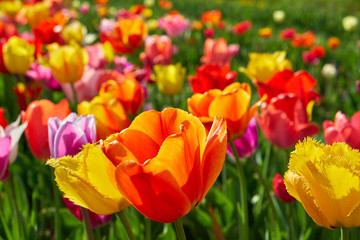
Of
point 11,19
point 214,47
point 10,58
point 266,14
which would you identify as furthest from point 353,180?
point 266,14

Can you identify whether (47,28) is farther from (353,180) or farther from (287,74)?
(353,180)

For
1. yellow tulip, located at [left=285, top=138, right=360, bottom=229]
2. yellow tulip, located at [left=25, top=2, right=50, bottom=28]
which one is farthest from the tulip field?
yellow tulip, located at [left=25, top=2, right=50, bottom=28]

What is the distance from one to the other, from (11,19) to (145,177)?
3673mm

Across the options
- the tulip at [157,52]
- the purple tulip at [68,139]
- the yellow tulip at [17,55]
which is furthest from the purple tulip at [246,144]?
the tulip at [157,52]

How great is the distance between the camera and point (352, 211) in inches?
21.3

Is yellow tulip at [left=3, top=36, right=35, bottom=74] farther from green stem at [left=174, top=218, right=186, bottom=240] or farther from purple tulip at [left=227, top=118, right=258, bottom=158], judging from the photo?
green stem at [left=174, top=218, right=186, bottom=240]

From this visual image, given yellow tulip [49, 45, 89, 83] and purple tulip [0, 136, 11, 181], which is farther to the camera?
yellow tulip [49, 45, 89, 83]

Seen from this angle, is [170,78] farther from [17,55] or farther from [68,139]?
[68,139]

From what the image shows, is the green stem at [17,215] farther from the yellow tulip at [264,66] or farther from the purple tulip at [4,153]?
the yellow tulip at [264,66]

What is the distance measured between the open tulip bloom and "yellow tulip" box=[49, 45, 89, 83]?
1002mm

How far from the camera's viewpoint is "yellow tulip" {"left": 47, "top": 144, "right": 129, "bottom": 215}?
602 millimetres

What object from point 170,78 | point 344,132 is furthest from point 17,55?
point 344,132

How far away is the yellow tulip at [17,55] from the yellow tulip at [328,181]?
1.37 m

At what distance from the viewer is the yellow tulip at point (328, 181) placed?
0.52m
